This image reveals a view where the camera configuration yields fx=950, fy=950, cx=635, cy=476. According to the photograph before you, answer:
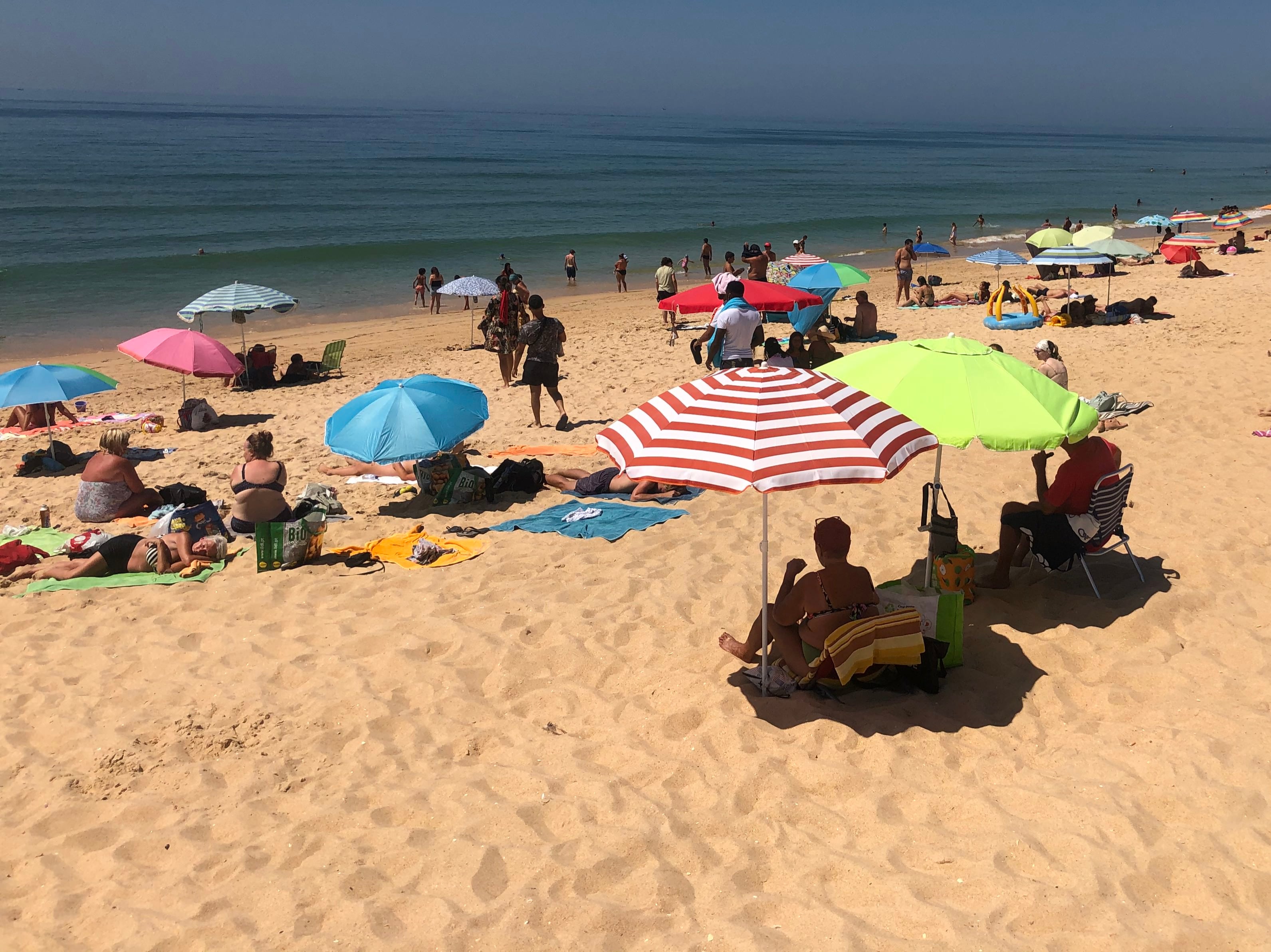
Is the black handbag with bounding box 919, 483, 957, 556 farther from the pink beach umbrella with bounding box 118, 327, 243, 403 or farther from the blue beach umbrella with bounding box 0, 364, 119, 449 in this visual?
the pink beach umbrella with bounding box 118, 327, 243, 403

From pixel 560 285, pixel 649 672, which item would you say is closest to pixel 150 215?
pixel 560 285

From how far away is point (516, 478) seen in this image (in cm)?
841

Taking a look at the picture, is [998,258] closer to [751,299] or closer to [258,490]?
[751,299]

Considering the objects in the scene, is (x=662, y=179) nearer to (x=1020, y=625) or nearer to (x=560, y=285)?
(x=560, y=285)

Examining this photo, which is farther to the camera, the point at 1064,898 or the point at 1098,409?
the point at 1098,409

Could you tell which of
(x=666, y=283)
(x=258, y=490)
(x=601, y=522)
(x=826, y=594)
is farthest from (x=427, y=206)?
(x=826, y=594)

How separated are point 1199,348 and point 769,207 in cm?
3919

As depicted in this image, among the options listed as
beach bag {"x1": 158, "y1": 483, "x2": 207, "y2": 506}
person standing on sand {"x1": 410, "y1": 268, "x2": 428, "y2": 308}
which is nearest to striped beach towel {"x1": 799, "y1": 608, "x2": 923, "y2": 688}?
beach bag {"x1": 158, "y1": 483, "x2": 207, "y2": 506}

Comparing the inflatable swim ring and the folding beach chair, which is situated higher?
the inflatable swim ring

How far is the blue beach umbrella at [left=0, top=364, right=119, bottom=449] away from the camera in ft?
32.7

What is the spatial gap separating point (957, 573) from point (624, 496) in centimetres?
323

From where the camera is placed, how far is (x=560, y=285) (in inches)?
1098

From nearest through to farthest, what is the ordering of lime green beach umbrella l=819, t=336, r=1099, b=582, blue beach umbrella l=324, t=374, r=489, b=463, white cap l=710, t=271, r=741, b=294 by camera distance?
lime green beach umbrella l=819, t=336, r=1099, b=582, blue beach umbrella l=324, t=374, r=489, b=463, white cap l=710, t=271, r=741, b=294

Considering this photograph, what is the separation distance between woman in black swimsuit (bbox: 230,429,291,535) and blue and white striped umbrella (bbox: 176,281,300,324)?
6.24m
